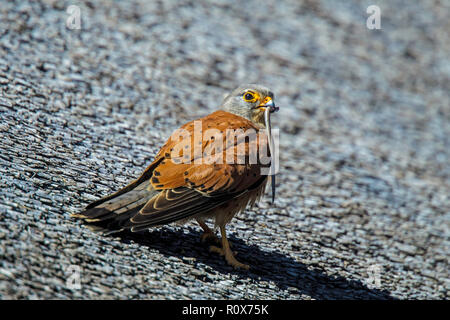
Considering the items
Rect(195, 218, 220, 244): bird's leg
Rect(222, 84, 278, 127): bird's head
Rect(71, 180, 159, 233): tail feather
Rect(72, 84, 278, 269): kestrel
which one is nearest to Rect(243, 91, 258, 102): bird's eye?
Rect(222, 84, 278, 127): bird's head

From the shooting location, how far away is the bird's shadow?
4457mm

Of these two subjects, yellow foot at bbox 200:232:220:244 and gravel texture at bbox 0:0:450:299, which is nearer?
gravel texture at bbox 0:0:450:299

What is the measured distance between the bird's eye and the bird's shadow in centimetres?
131

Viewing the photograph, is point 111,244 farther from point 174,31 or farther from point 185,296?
point 174,31

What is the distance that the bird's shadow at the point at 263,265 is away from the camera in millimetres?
4457

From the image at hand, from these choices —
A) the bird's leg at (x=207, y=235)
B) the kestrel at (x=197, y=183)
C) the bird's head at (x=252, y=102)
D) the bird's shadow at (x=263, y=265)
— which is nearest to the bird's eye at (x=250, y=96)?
the bird's head at (x=252, y=102)

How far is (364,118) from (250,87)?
445cm

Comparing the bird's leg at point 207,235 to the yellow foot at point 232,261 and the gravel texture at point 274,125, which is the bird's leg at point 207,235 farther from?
the yellow foot at point 232,261

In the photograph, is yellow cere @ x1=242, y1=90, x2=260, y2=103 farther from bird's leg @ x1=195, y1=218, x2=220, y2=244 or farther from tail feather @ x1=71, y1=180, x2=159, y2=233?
tail feather @ x1=71, y1=180, x2=159, y2=233

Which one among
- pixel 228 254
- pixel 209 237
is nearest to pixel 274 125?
pixel 209 237

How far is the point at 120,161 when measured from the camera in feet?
18.7

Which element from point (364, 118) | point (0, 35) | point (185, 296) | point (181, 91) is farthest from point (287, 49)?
point (185, 296)

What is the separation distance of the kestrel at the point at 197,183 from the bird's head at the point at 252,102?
1.29ft

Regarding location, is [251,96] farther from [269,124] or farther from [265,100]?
[269,124]
